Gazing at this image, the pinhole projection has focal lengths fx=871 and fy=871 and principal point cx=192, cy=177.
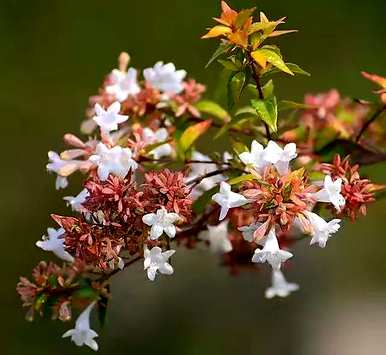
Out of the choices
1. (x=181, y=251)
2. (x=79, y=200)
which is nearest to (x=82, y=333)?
(x=79, y=200)

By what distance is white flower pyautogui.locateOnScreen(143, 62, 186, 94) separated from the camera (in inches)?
42.4

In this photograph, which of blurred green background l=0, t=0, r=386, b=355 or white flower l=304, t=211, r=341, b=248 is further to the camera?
blurred green background l=0, t=0, r=386, b=355

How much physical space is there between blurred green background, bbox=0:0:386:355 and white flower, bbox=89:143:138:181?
5.67 feet

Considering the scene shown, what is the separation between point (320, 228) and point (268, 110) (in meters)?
0.14

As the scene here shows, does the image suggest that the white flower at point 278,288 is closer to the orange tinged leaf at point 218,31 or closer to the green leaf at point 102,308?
the green leaf at point 102,308

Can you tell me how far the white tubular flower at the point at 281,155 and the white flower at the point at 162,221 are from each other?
10 centimetres

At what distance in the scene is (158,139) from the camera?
1014mm

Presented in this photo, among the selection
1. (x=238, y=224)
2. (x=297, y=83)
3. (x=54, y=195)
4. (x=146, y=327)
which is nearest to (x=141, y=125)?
(x=238, y=224)

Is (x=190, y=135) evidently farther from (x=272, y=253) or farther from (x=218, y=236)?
(x=272, y=253)

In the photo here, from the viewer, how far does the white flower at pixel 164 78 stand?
1.08m

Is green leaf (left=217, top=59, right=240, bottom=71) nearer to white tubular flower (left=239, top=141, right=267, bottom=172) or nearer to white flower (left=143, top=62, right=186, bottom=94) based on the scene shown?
white tubular flower (left=239, top=141, right=267, bottom=172)

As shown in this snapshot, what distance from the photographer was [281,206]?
2.68 ft

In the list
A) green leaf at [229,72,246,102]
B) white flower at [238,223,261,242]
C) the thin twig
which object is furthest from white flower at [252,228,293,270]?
the thin twig

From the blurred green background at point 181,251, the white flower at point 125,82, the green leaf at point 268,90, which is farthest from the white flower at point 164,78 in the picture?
the blurred green background at point 181,251
